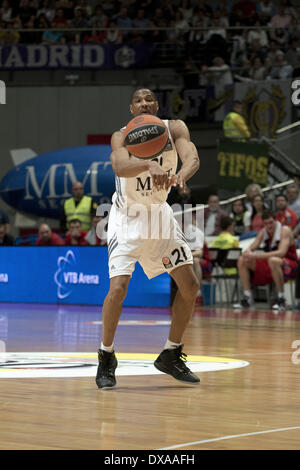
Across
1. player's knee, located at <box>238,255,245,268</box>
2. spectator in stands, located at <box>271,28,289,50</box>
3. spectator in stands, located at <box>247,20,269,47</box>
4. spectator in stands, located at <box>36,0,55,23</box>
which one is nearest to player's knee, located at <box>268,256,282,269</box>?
player's knee, located at <box>238,255,245,268</box>

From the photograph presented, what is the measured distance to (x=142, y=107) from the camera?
576cm

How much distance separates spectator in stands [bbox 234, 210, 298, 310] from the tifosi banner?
3.09 m

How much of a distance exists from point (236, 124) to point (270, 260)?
178 inches

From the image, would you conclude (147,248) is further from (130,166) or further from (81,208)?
(81,208)

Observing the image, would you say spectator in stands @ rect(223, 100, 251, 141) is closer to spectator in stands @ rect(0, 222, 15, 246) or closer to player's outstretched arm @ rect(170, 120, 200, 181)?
spectator in stands @ rect(0, 222, 15, 246)

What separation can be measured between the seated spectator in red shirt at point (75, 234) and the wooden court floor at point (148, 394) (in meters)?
5.24

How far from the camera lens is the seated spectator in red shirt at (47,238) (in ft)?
51.0

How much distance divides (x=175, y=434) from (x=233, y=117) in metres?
14.2

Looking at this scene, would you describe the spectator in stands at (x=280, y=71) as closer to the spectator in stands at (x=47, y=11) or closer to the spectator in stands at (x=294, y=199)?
the spectator in stands at (x=294, y=199)

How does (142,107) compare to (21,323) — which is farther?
(21,323)

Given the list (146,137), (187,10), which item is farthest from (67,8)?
(146,137)

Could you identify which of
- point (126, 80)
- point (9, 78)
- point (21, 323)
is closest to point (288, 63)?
point (126, 80)

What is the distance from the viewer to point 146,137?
5.44 m
